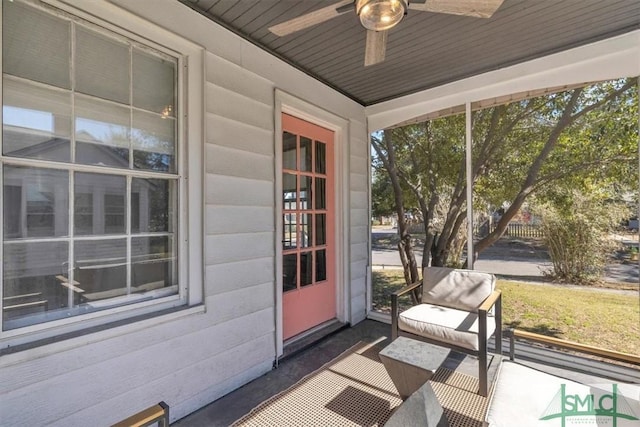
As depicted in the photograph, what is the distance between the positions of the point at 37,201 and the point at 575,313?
4344 millimetres

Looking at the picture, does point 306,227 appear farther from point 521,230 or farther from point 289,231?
point 521,230

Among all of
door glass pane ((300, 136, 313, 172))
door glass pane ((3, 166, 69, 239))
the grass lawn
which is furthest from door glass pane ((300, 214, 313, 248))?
the grass lawn

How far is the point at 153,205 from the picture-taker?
192 centimetres

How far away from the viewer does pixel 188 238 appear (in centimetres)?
201

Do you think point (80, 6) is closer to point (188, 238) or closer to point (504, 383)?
point (188, 238)

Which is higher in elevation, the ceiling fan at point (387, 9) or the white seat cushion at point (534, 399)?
the ceiling fan at point (387, 9)

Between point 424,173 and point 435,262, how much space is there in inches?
42.4

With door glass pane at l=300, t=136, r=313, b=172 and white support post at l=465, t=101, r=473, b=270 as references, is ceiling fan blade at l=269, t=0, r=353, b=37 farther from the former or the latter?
white support post at l=465, t=101, r=473, b=270

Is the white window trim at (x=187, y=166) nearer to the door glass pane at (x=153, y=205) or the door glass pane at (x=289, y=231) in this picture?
the door glass pane at (x=153, y=205)

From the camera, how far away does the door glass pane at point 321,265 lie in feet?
10.8

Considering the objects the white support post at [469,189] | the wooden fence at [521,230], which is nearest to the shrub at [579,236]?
the wooden fence at [521,230]

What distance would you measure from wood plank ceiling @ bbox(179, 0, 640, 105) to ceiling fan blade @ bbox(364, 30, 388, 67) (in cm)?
41

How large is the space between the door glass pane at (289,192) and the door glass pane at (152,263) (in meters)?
1.16

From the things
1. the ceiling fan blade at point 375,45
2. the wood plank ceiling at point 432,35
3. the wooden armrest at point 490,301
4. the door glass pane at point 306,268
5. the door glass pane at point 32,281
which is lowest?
the wooden armrest at point 490,301
